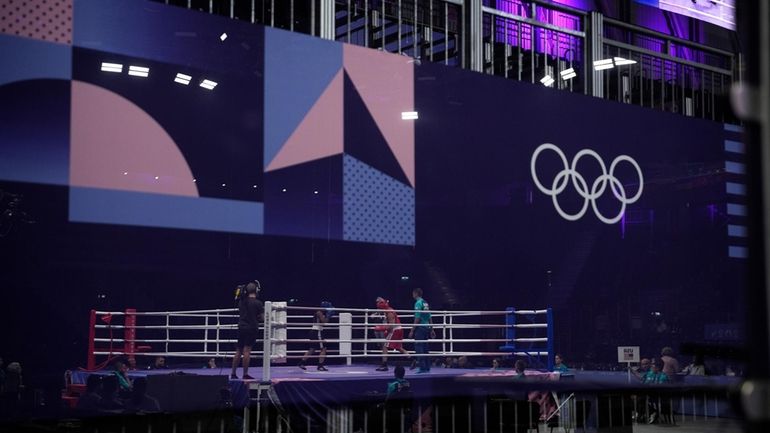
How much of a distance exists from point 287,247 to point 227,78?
5.76 ft

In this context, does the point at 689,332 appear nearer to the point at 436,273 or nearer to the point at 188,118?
the point at 436,273

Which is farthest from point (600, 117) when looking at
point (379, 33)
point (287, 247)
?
point (287, 247)

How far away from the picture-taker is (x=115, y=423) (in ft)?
26.1

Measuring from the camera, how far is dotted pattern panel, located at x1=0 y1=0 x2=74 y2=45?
7.74 metres

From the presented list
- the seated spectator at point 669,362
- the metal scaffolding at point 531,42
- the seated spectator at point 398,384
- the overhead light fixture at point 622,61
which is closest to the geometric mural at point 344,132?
the metal scaffolding at point 531,42

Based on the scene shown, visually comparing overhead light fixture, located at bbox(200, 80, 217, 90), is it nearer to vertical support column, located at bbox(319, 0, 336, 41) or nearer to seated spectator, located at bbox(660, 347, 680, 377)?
vertical support column, located at bbox(319, 0, 336, 41)

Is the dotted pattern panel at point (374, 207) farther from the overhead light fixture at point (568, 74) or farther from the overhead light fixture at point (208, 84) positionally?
the overhead light fixture at point (568, 74)

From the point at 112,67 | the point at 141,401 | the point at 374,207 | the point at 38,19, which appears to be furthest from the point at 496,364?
the point at 38,19

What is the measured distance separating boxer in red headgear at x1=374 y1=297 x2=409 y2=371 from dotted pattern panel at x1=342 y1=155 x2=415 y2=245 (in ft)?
2.23

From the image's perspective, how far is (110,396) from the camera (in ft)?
26.5

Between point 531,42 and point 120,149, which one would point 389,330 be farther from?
point 531,42

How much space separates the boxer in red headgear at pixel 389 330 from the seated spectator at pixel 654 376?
3.69 m

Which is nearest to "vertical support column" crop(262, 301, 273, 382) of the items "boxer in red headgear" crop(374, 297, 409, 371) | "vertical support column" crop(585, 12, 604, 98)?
"boxer in red headgear" crop(374, 297, 409, 371)

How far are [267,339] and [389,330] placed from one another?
1.62 meters
